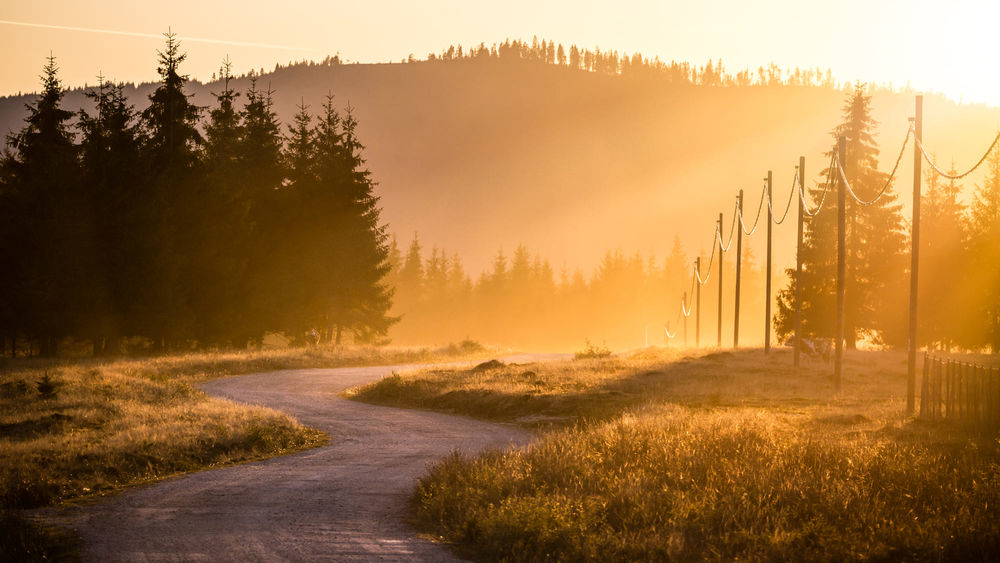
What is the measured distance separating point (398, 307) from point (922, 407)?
4215 inches

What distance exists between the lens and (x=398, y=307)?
12544 cm

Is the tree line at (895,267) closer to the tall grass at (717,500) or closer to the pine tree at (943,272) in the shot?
the pine tree at (943,272)

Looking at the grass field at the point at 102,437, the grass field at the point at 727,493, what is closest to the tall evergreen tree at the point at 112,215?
the grass field at the point at 102,437

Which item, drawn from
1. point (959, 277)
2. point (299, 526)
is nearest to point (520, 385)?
point (299, 526)

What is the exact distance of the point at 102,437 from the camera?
1800cm

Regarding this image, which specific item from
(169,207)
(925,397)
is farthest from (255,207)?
(925,397)

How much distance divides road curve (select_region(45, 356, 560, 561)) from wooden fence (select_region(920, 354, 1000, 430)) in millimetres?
10396

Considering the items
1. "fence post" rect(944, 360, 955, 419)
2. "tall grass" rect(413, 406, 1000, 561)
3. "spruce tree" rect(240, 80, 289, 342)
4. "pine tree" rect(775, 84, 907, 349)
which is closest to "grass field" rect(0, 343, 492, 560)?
"tall grass" rect(413, 406, 1000, 561)

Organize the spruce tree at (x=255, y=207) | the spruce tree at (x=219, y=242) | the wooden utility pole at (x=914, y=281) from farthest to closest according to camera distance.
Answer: the spruce tree at (x=255, y=207)
the spruce tree at (x=219, y=242)
the wooden utility pole at (x=914, y=281)

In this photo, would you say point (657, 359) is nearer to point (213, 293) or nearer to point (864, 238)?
point (864, 238)

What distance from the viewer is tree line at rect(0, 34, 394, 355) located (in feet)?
153

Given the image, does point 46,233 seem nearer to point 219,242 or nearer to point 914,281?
point 219,242

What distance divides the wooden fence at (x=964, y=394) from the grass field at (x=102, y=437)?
1522 cm

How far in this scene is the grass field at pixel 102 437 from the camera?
42.8 feet
